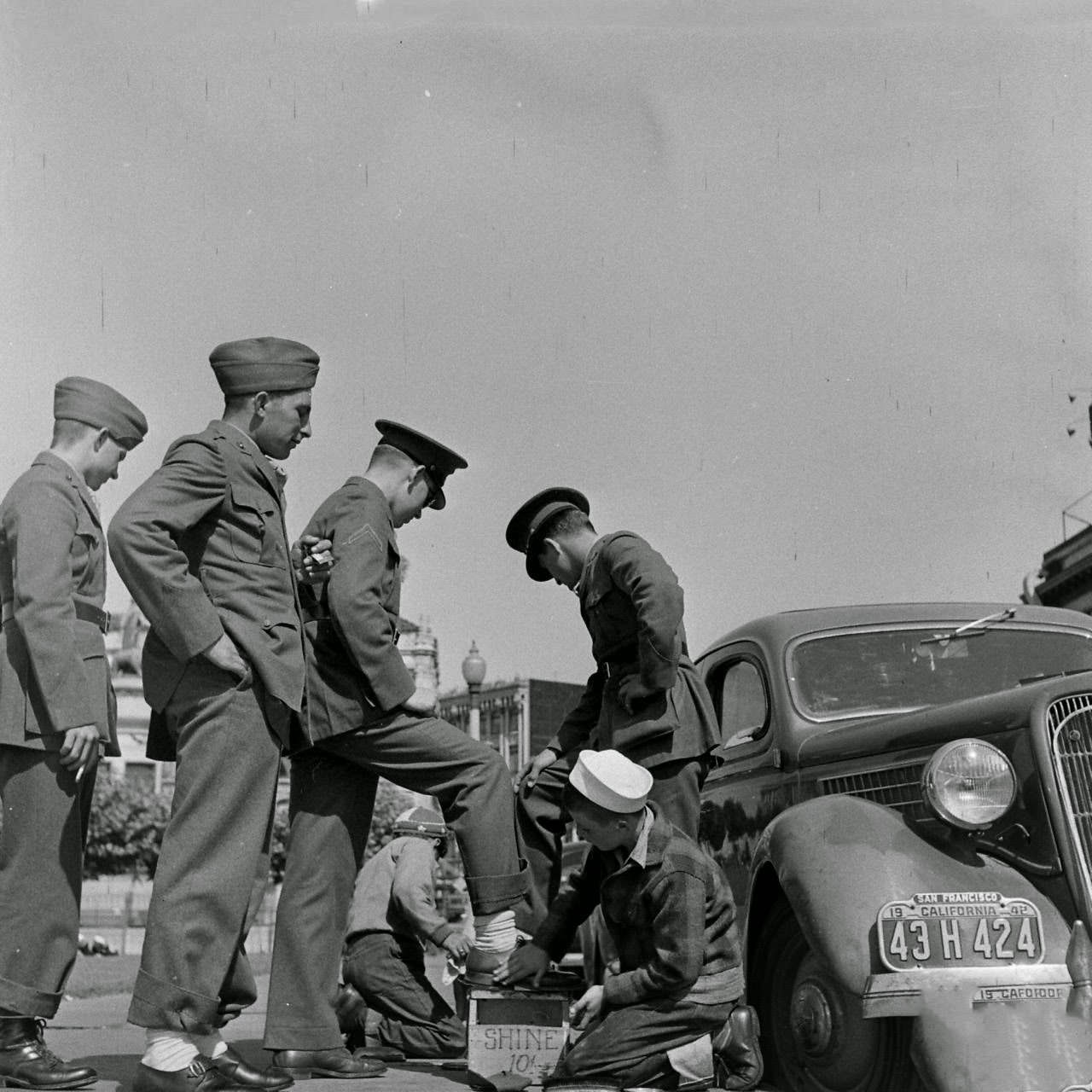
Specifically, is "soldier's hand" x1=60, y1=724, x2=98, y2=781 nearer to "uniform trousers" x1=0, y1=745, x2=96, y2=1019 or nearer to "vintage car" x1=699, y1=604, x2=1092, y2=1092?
"uniform trousers" x1=0, y1=745, x2=96, y2=1019

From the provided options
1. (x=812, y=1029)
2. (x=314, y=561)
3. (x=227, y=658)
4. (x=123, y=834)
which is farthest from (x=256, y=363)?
(x=123, y=834)

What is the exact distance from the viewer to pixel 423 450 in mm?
4871

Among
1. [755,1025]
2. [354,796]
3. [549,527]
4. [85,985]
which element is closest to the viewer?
[755,1025]

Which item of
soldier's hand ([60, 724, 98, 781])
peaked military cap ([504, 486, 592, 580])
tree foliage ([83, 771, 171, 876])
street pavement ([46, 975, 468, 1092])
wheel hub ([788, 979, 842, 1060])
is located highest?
peaked military cap ([504, 486, 592, 580])

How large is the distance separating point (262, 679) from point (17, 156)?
2.91 meters

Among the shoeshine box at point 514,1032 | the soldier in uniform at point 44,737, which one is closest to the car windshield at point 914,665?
the shoeshine box at point 514,1032

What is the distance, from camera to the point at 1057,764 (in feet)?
13.7

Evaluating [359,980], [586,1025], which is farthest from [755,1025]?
[359,980]

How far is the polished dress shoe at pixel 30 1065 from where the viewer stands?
3.86m

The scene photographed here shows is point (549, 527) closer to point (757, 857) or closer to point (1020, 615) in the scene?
point (757, 857)

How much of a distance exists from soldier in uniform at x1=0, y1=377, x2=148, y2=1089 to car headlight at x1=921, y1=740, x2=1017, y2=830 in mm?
2393

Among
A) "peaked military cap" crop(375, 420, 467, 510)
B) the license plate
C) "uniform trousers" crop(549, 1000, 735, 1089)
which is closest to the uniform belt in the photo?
"peaked military cap" crop(375, 420, 467, 510)

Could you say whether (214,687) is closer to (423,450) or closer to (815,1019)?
(423,450)

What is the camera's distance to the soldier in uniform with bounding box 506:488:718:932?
4.81 meters
